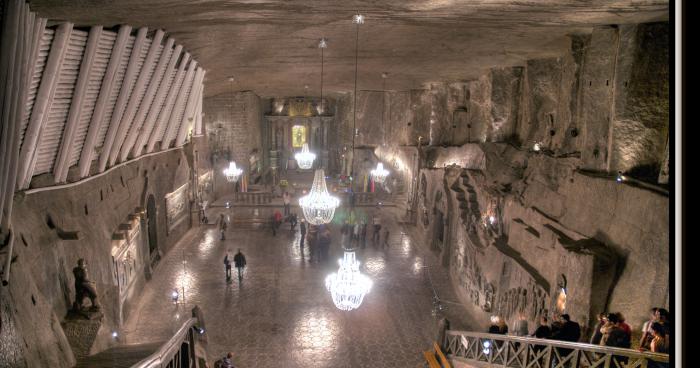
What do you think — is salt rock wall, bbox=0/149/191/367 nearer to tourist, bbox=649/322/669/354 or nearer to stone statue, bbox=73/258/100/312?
stone statue, bbox=73/258/100/312

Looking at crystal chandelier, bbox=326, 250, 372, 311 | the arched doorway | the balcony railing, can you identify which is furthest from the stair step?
the balcony railing

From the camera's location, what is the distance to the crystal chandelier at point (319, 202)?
10258 mm

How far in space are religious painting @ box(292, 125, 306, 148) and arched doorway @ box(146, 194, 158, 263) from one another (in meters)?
17.1

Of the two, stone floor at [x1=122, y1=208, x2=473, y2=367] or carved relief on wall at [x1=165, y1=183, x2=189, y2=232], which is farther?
carved relief on wall at [x1=165, y1=183, x2=189, y2=232]

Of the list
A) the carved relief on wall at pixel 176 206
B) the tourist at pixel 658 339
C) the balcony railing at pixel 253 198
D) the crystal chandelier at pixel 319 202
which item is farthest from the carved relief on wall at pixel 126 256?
the tourist at pixel 658 339

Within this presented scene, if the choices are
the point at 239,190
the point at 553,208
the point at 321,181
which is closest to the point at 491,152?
the point at 553,208

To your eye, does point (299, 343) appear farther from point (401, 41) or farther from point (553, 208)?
point (401, 41)

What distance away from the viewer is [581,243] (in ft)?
26.6

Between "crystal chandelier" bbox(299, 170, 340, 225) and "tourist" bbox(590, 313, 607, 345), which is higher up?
"crystal chandelier" bbox(299, 170, 340, 225)

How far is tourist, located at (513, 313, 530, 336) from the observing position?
8773mm

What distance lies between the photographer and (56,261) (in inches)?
289

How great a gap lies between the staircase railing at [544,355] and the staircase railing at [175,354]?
13.3ft

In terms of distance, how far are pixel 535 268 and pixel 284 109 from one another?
23695 mm

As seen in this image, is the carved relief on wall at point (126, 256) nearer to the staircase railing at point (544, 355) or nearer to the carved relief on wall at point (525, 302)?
the staircase railing at point (544, 355)
